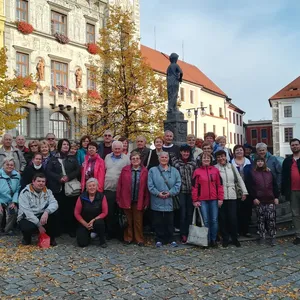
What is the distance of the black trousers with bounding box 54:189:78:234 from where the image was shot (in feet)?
26.0

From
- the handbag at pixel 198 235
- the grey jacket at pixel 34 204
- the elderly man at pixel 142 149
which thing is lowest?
the handbag at pixel 198 235

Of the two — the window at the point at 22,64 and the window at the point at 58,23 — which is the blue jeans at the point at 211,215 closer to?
the window at the point at 22,64

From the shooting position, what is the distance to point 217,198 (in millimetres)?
7031

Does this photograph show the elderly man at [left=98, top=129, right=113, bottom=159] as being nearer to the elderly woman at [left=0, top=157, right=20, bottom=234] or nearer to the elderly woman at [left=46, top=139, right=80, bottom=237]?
the elderly woman at [left=46, top=139, right=80, bottom=237]

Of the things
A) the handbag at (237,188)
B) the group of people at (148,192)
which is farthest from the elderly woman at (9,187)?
the handbag at (237,188)

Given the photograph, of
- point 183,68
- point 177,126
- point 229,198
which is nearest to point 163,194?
point 229,198

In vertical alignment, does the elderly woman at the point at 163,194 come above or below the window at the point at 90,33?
below

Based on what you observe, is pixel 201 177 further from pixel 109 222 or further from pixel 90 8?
pixel 90 8

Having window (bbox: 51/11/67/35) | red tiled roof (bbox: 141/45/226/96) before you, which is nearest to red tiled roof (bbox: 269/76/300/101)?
red tiled roof (bbox: 141/45/226/96)

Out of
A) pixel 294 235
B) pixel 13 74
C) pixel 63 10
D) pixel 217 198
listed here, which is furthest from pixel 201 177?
pixel 63 10

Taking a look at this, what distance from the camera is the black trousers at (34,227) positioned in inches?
281

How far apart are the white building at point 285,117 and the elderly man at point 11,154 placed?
45.9 metres

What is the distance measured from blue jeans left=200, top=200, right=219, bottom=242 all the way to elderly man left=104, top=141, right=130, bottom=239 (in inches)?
68.8

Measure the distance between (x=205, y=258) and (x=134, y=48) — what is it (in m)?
15.4
